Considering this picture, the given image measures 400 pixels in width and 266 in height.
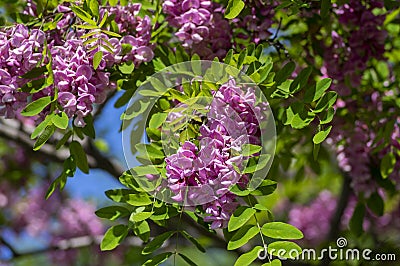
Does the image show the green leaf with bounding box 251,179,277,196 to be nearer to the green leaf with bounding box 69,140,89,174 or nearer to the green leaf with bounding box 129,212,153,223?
the green leaf with bounding box 129,212,153,223

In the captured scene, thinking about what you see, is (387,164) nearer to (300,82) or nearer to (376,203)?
(376,203)

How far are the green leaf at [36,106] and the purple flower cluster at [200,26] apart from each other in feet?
1.18

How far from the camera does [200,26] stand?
1573 mm

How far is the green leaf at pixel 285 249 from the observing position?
1.31 metres

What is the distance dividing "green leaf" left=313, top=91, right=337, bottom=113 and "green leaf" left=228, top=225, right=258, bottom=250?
0.30 metres

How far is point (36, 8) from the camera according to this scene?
166 centimetres

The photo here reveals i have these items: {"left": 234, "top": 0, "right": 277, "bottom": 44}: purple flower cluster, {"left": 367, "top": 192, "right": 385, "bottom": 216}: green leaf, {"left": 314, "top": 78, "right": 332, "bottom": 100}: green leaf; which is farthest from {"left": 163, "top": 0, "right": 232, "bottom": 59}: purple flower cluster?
{"left": 367, "top": 192, "right": 385, "bottom": 216}: green leaf

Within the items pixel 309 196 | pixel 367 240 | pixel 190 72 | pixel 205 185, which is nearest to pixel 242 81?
pixel 190 72

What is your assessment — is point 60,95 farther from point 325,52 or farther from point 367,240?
point 367,240

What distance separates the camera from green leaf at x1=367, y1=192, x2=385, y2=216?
2219 mm

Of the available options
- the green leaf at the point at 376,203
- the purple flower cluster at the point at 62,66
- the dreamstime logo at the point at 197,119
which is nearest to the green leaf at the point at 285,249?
the dreamstime logo at the point at 197,119

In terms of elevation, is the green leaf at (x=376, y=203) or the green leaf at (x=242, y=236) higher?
the green leaf at (x=242, y=236)

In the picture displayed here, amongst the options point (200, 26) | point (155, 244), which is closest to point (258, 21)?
point (200, 26)

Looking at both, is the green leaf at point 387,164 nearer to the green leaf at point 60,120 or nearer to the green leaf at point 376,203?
the green leaf at point 376,203
